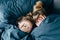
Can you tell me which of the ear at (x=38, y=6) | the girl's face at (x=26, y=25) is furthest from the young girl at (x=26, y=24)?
the ear at (x=38, y=6)

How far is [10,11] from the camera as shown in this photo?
172 cm

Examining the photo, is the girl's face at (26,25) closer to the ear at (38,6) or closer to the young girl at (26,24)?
the young girl at (26,24)

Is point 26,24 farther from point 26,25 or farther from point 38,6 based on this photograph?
point 38,6

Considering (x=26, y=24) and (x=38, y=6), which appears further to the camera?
(x=38, y=6)

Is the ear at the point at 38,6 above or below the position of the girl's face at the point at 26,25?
above

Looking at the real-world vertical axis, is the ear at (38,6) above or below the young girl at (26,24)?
above

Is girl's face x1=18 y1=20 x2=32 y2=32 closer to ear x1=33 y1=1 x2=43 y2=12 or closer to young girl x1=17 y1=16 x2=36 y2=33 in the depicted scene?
young girl x1=17 y1=16 x2=36 y2=33

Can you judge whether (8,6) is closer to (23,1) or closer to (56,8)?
(23,1)

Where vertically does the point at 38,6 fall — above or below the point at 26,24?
above

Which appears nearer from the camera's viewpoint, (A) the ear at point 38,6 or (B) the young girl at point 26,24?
(B) the young girl at point 26,24

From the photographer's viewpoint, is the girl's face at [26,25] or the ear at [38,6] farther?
the ear at [38,6]

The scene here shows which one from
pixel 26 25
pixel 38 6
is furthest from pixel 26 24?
pixel 38 6

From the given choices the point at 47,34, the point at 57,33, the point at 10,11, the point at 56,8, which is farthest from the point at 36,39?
the point at 56,8

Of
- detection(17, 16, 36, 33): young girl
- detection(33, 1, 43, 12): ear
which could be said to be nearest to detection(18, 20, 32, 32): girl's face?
detection(17, 16, 36, 33): young girl
